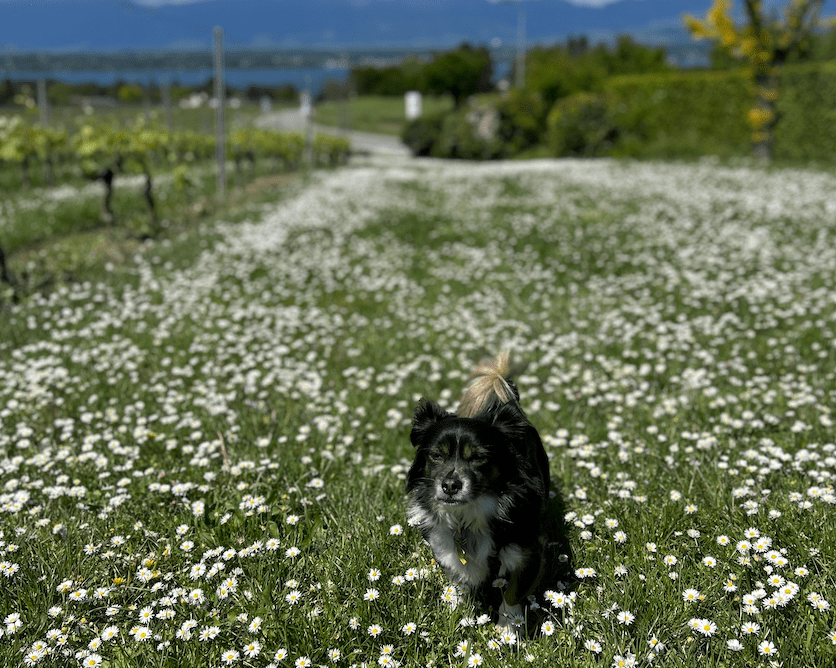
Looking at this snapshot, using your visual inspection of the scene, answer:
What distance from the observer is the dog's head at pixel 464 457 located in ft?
8.74

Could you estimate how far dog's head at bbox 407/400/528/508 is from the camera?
2.66 metres

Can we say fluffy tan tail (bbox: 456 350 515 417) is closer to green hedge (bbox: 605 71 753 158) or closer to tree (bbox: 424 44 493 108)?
green hedge (bbox: 605 71 753 158)

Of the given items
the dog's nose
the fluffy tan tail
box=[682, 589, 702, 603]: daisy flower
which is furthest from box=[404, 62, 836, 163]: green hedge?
the dog's nose

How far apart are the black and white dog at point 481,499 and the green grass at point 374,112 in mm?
65131

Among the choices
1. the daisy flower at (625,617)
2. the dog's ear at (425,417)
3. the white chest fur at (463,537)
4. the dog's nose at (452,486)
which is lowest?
the daisy flower at (625,617)

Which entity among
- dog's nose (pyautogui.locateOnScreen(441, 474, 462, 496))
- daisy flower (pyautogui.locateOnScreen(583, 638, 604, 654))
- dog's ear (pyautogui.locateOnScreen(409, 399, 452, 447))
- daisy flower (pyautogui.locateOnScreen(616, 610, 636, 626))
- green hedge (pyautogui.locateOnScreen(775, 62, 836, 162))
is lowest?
daisy flower (pyautogui.locateOnScreen(583, 638, 604, 654))

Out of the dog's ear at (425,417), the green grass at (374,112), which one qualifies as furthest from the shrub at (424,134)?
the dog's ear at (425,417)

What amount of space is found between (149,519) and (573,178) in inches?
762

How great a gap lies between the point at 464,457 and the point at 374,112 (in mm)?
85226

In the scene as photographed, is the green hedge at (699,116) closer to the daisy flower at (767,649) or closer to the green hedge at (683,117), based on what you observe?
the green hedge at (683,117)

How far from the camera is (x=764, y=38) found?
2123 centimetres

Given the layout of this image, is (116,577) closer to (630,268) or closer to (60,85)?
(630,268)

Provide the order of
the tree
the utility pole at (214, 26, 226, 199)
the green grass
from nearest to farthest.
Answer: the utility pole at (214, 26, 226, 199) → the tree → the green grass

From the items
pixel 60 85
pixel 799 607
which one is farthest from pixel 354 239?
pixel 60 85
